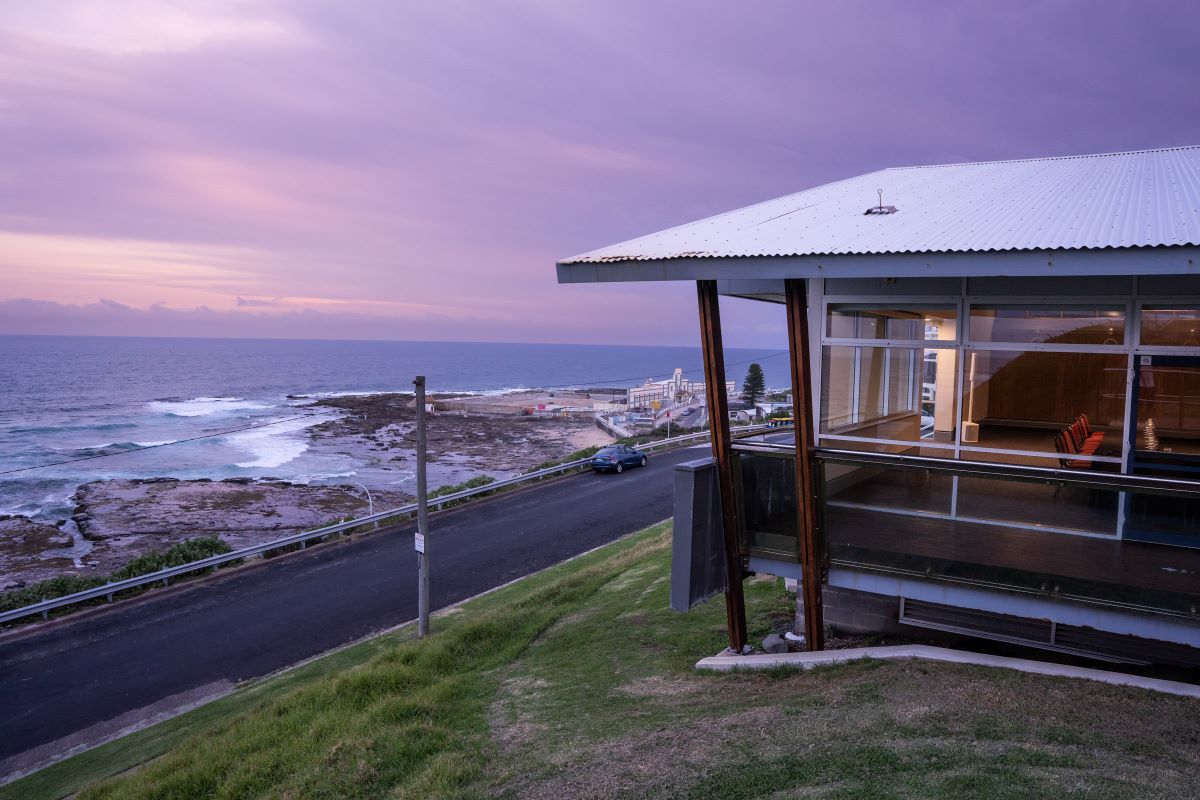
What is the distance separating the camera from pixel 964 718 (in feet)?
18.2

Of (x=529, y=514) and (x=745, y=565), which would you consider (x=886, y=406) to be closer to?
(x=745, y=565)

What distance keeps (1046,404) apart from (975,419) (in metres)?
0.70

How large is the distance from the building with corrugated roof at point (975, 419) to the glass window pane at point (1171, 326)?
0.01 metres

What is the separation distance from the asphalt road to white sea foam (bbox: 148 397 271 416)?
62.9 metres

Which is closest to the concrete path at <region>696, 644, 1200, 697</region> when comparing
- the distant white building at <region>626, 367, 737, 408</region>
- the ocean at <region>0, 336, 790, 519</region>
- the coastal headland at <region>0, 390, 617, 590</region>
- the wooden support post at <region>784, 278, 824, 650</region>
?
the wooden support post at <region>784, 278, 824, 650</region>

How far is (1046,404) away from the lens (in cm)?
776

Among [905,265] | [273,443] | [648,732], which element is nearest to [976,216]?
[905,265]

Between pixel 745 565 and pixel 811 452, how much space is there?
149 centimetres

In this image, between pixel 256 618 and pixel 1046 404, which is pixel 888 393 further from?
pixel 256 618

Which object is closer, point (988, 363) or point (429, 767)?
point (429, 767)

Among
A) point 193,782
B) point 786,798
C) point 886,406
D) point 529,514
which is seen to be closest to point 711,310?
point 886,406

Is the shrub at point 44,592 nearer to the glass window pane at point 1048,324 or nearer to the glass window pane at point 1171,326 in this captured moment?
the glass window pane at point 1048,324

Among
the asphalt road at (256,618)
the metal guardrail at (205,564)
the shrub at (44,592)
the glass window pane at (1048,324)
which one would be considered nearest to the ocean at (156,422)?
the shrub at (44,592)

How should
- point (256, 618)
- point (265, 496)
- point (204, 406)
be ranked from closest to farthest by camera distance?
point (256, 618), point (265, 496), point (204, 406)
